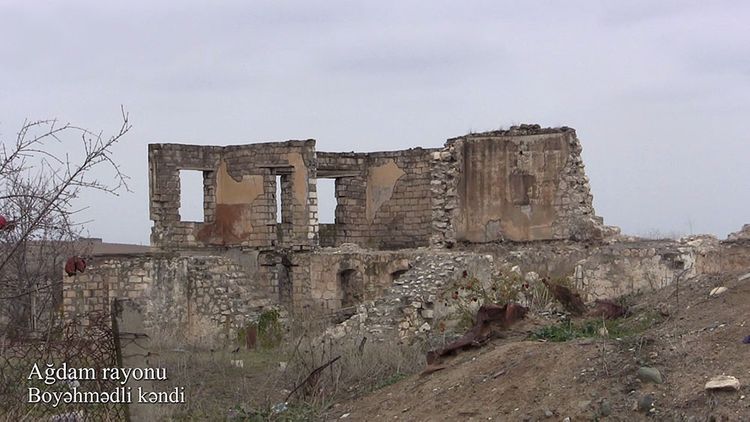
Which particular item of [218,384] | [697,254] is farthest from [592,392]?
[697,254]

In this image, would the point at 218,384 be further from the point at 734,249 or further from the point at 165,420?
the point at 734,249

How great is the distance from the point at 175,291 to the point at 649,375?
40.9 ft

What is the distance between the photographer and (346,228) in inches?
1009

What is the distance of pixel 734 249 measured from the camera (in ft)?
59.8

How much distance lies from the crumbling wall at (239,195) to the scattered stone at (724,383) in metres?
16.9

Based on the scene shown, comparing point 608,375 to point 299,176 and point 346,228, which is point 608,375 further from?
point 346,228

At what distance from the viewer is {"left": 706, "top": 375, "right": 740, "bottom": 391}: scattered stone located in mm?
6156

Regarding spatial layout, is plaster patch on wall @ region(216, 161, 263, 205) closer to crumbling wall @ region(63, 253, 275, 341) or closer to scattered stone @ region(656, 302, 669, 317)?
crumbling wall @ region(63, 253, 275, 341)

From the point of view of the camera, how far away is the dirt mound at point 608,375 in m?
6.40

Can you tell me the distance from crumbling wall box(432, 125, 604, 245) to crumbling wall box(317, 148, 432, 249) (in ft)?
15.5

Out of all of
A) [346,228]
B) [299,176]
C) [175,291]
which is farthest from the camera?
[346,228]

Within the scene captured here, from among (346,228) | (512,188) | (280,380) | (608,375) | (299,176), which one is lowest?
(280,380)

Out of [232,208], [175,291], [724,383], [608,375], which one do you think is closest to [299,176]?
[232,208]

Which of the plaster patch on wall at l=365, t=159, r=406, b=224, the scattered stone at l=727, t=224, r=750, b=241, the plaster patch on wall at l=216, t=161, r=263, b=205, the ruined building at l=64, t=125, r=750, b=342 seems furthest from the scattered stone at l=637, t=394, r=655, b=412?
the plaster patch on wall at l=365, t=159, r=406, b=224
